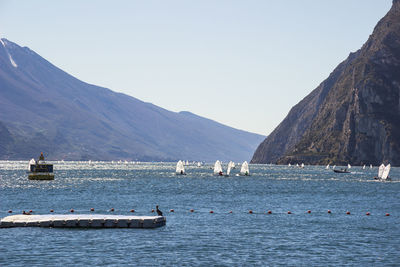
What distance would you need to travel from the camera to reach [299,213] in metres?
89.6

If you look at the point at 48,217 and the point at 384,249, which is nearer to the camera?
the point at 384,249

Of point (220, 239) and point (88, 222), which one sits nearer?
point (220, 239)

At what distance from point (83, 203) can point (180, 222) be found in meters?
32.7

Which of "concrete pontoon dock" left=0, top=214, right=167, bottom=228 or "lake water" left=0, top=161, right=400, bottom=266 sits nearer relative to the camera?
"lake water" left=0, top=161, right=400, bottom=266

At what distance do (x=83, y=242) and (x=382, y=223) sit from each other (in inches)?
1500

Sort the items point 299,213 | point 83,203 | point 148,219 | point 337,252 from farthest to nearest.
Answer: point 83,203
point 299,213
point 148,219
point 337,252

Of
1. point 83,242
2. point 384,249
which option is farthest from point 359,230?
point 83,242

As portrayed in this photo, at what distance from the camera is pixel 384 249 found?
56562 millimetres

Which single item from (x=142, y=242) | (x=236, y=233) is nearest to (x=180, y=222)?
(x=236, y=233)

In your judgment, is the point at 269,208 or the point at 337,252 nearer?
the point at 337,252

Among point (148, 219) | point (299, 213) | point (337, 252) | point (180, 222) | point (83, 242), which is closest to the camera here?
point (337, 252)

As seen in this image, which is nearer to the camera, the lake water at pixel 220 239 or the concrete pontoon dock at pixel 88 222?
the lake water at pixel 220 239

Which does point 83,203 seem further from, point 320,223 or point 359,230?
point 359,230

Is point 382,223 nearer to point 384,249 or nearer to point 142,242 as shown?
point 384,249
